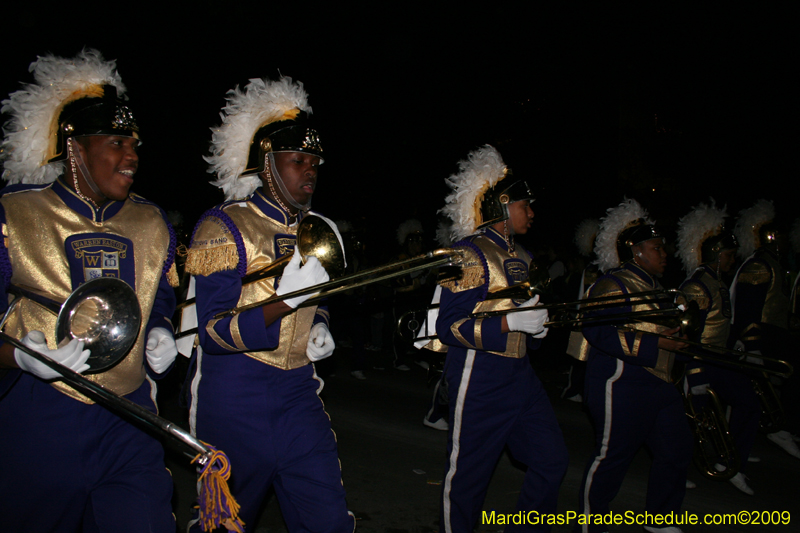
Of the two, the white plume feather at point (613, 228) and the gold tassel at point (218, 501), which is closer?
the gold tassel at point (218, 501)

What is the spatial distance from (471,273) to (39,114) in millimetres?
2554

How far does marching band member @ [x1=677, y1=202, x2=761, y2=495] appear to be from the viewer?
5461 mm

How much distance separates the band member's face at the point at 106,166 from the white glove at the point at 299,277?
817mm

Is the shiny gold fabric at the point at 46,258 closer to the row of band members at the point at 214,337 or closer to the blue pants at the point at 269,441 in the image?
the row of band members at the point at 214,337

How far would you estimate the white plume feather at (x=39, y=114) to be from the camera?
255 centimetres

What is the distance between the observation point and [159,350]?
263 cm

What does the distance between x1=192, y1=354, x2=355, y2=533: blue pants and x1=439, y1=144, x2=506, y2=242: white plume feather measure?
212cm

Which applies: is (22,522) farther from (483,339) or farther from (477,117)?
(477,117)

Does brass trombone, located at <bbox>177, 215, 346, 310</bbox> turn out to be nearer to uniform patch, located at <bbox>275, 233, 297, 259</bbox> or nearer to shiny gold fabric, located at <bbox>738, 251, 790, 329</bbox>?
uniform patch, located at <bbox>275, 233, 297, 259</bbox>

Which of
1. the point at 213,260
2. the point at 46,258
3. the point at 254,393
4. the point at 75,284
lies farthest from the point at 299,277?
the point at 46,258

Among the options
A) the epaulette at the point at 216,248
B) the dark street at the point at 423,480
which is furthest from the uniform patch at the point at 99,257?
the dark street at the point at 423,480

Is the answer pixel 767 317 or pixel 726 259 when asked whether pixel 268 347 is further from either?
pixel 767 317

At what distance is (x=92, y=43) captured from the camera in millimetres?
8773

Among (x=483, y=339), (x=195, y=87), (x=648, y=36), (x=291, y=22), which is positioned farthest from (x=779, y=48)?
(x=195, y=87)
